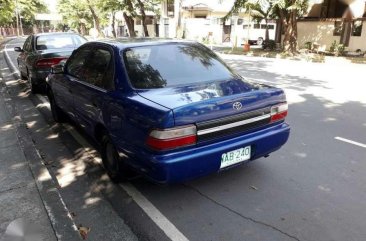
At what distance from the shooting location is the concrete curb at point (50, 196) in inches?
131

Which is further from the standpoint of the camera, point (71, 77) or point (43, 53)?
point (43, 53)

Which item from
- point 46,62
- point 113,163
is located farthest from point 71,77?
point 46,62

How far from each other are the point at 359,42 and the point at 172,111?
933 inches

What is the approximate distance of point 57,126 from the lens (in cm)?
680

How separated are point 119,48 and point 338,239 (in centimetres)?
304

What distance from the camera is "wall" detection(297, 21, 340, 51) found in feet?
83.8

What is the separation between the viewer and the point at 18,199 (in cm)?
394

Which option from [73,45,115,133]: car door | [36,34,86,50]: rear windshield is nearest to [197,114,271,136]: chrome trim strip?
[73,45,115,133]: car door

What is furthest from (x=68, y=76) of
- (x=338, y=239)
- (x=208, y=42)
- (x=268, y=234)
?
(x=208, y=42)

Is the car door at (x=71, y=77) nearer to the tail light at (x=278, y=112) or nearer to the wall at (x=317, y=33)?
the tail light at (x=278, y=112)

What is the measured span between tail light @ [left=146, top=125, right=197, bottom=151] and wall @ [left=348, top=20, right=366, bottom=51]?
23.3m

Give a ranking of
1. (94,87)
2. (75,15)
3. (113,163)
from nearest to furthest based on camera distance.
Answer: (113,163) < (94,87) < (75,15)

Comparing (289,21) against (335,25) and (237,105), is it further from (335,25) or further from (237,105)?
(237,105)

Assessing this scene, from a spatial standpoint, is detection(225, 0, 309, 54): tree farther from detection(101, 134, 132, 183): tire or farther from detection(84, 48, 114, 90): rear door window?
detection(101, 134, 132, 183): tire
